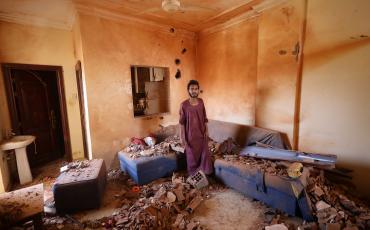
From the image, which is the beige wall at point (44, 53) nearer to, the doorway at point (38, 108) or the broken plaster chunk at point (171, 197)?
the doorway at point (38, 108)

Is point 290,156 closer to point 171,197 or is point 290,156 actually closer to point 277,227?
point 277,227

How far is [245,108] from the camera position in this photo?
395 cm

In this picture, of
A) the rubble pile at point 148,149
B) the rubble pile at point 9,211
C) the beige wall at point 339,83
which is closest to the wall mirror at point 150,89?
the rubble pile at point 148,149

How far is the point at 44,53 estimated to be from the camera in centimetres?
373

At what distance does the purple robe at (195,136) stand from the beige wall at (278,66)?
128 cm

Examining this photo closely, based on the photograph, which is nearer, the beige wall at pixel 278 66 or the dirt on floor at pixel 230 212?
the dirt on floor at pixel 230 212

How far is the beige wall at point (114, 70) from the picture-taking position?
3363 millimetres

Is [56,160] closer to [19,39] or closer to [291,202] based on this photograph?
[19,39]

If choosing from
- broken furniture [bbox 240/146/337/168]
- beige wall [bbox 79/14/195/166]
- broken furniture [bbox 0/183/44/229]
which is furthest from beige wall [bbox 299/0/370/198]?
broken furniture [bbox 0/183/44/229]

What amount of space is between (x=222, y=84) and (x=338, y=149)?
2.55 m

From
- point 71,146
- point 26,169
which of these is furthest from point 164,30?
point 26,169

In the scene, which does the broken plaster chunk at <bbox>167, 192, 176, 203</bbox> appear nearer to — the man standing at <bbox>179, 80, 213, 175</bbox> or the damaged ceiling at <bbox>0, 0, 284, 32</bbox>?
the man standing at <bbox>179, 80, 213, 175</bbox>

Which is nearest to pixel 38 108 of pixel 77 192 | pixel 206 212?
pixel 77 192

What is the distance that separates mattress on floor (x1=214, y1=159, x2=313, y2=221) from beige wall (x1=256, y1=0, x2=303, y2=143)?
1176mm
